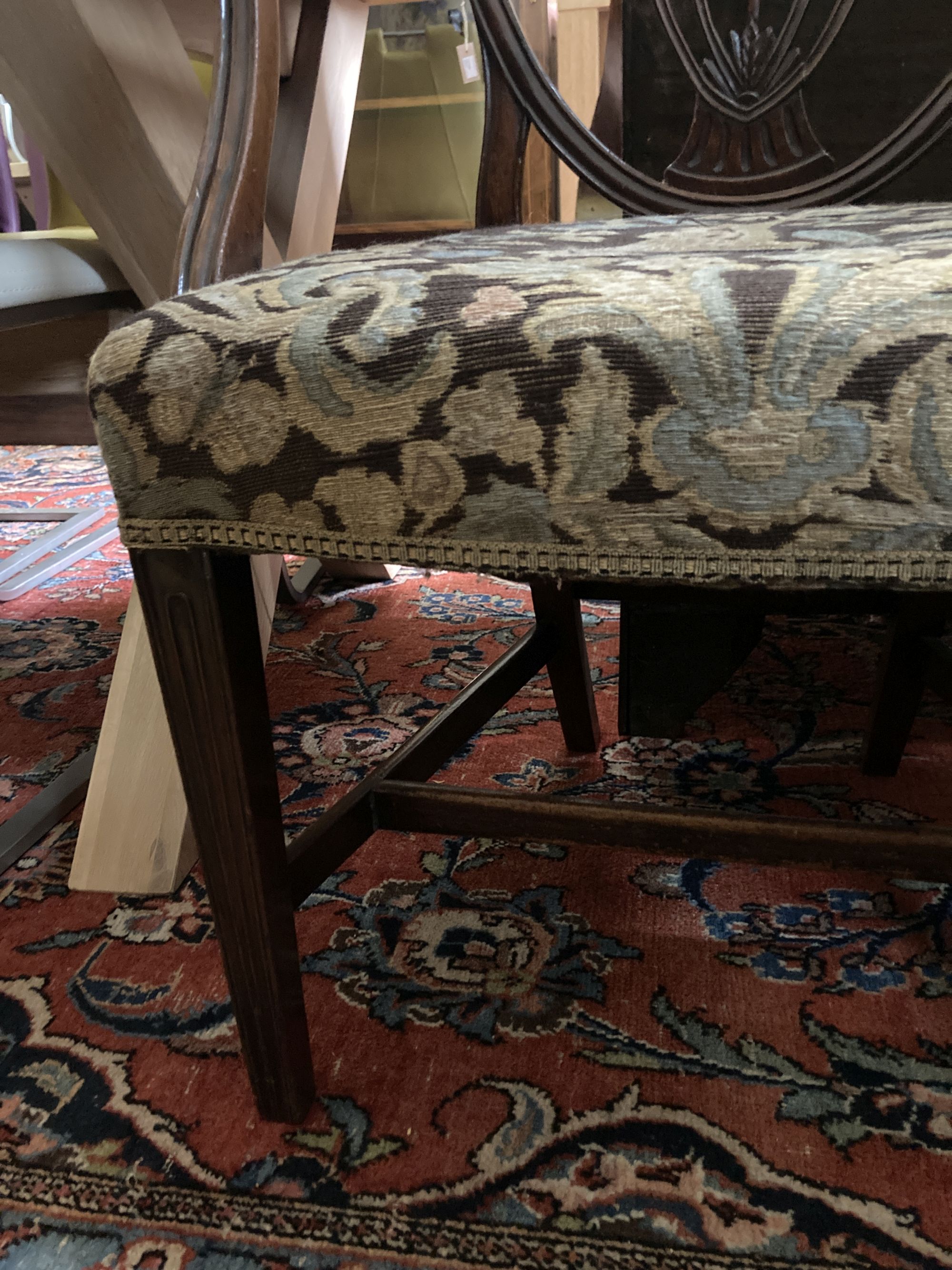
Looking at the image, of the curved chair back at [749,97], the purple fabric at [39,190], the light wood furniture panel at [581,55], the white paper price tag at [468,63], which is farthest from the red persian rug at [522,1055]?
the purple fabric at [39,190]

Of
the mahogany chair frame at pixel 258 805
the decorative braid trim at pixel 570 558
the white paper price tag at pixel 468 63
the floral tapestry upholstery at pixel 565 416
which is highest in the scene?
the white paper price tag at pixel 468 63

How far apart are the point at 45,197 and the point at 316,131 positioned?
118cm

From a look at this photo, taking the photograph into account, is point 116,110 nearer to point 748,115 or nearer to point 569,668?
point 748,115

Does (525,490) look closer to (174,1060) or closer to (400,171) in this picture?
(174,1060)

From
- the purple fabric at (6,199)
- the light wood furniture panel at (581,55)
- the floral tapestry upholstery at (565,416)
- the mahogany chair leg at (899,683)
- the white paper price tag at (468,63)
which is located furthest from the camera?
the purple fabric at (6,199)

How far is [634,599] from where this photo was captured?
695mm

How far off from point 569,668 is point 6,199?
130 centimetres

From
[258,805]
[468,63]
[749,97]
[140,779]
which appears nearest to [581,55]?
[468,63]

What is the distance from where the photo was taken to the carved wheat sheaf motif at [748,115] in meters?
0.80

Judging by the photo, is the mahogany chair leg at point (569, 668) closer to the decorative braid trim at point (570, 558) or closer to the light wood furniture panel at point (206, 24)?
the decorative braid trim at point (570, 558)

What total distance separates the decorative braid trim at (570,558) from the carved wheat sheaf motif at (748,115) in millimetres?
562

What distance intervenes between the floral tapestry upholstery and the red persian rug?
359 mm

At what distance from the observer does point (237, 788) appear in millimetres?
517

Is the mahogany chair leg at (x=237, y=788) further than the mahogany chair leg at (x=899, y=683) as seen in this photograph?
No
